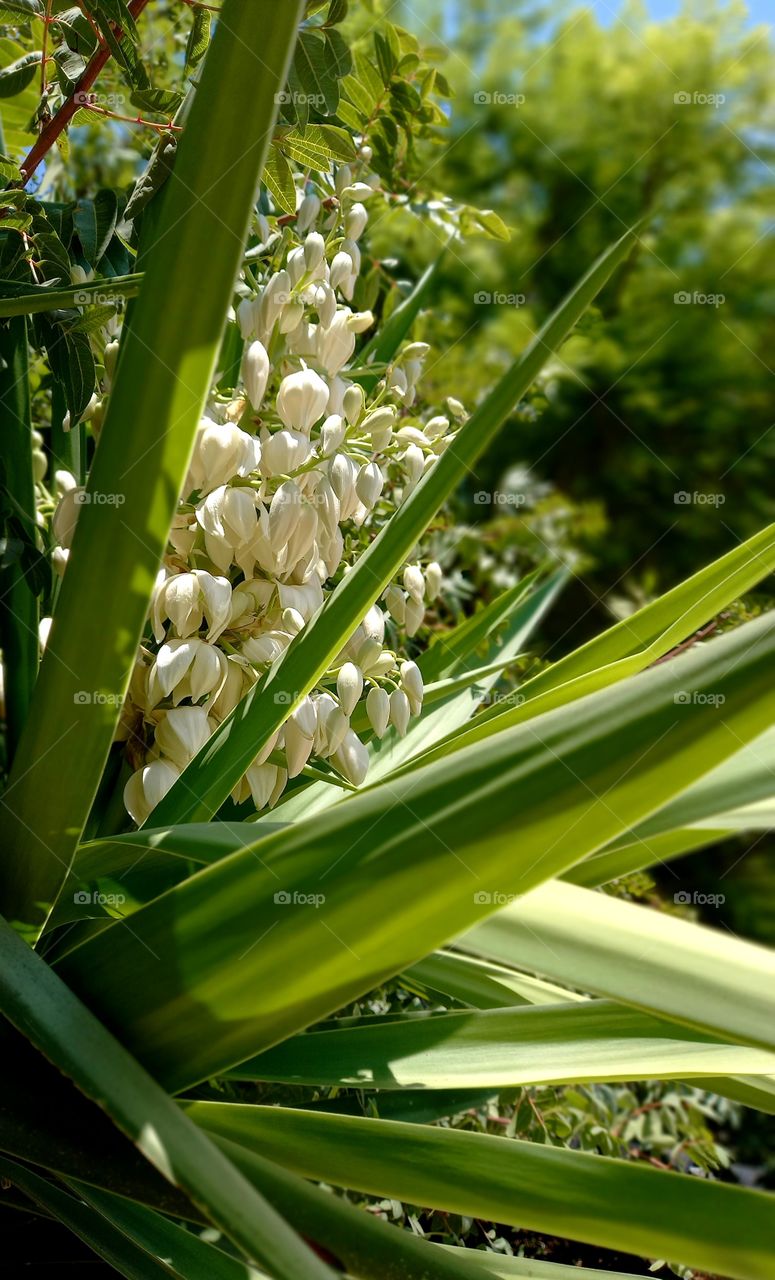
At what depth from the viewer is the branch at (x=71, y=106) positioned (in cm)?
64

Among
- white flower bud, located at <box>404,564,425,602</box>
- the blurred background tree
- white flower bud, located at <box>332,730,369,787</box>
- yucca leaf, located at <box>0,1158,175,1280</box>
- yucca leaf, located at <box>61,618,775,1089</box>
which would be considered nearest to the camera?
yucca leaf, located at <box>61,618,775,1089</box>

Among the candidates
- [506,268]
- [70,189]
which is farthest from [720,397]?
[70,189]

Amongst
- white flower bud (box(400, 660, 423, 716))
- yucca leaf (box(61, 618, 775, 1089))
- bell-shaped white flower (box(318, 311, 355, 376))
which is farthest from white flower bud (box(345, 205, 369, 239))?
yucca leaf (box(61, 618, 775, 1089))

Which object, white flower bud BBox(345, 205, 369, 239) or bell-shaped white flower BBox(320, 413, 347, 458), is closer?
bell-shaped white flower BBox(320, 413, 347, 458)

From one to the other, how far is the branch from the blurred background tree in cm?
502

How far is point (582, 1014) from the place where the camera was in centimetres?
62

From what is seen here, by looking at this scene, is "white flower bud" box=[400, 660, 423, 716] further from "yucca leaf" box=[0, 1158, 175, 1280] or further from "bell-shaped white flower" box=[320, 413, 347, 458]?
"yucca leaf" box=[0, 1158, 175, 1280]

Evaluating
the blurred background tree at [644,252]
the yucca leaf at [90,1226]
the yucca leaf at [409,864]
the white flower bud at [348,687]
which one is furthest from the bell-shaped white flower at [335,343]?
the blurred background tree at [644,252]

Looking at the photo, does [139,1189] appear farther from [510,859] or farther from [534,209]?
[534,209]

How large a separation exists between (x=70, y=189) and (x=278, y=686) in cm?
94

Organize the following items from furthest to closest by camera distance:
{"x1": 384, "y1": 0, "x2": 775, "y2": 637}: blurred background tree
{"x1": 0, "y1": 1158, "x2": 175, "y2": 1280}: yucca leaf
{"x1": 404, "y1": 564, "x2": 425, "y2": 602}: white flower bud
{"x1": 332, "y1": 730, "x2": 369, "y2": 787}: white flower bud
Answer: {"x1": 384, "y1": 0, "x2": 775, "y2": 637}: blurred background tree → {"x1": 404, "y1": 564, "x2": 425, "y2": 602}: white flower bud → {"x1": 332, "y1": 730, "x2": 369, "y2": 787}: white flower bud → {"x1": 0, "y1": 1158, "x2": 175, "y2": 1280}: yucca leaf

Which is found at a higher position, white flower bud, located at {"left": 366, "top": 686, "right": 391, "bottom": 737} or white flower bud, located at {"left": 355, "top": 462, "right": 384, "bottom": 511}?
white flower bud, located at {"left": 355, "top": 462, "right": 384, "bottom": 511}

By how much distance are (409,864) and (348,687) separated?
28cm

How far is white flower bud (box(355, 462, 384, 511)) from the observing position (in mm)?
707
